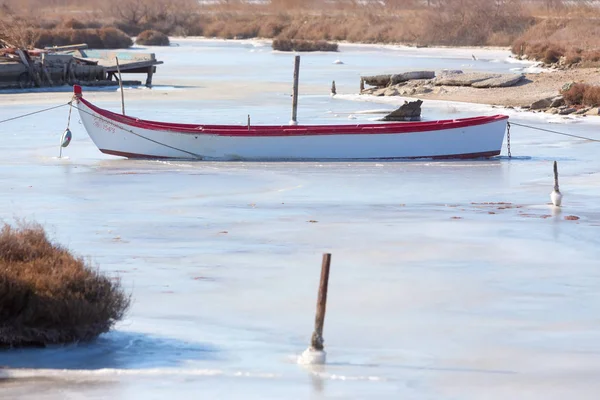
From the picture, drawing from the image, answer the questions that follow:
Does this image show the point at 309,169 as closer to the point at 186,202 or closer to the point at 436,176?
the point at 436,176

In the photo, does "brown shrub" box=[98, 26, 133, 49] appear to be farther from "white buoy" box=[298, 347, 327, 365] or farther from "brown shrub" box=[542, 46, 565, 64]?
"white buoy" box=[298, 347, 327, 365]

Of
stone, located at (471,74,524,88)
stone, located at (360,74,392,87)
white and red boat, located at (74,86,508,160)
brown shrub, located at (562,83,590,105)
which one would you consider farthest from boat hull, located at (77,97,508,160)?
stone, located at (360,74,392,87)

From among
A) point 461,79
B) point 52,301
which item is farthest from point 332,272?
point 461,79

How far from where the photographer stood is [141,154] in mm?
19156

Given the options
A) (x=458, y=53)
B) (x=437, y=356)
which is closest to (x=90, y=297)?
(x=437, y=356)

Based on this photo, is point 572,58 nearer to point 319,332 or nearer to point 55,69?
point 55,69

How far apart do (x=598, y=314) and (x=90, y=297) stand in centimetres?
368

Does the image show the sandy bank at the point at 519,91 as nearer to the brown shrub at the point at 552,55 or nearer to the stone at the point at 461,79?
the stone at the point at 461,79

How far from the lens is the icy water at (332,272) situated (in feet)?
21.4

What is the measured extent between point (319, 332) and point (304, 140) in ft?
40.0

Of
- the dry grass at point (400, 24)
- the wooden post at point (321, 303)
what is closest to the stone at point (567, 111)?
the wooden post at point (321, 303)

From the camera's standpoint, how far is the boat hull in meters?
18.7

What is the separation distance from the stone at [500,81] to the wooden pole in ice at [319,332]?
27837 millimetres

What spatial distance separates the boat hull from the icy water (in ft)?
1.35
